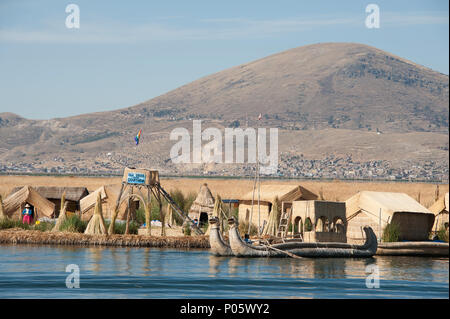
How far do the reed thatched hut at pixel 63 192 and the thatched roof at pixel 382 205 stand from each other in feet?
39.5

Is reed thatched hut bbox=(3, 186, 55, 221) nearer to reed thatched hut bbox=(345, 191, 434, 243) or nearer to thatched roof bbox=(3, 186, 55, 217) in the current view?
thatched roof bbox=(3, 186, 55, 217)

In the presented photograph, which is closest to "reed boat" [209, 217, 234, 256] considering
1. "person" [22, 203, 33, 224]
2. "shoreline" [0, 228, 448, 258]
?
"shoreline" [0, 228, 448, 258]

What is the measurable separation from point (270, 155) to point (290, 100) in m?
49.2

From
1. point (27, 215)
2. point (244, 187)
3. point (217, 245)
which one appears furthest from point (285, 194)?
point (244, 187)

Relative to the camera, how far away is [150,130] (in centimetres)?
17212

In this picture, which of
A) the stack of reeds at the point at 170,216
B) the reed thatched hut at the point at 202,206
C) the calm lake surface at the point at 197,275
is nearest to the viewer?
the calm lake surface at the point at 197,275

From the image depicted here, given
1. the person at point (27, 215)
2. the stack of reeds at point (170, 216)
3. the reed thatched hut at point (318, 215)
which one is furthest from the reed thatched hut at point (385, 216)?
the person at point (27, 215)

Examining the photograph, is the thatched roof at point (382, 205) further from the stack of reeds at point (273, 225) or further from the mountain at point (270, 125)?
the mountain at point (270, 125)

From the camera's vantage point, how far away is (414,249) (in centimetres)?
2488

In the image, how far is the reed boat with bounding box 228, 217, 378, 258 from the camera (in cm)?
2256

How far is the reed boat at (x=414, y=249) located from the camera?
81.4ft

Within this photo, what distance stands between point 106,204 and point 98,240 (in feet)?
29.4

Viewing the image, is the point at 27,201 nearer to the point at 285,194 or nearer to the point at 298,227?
the point at 285,194
